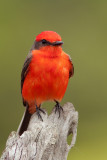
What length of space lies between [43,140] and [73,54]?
5.01 meters

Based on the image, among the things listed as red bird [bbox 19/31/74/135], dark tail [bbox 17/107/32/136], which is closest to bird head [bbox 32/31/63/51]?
red bird [bbox 19/31/74/135]

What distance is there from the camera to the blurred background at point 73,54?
9859 mm

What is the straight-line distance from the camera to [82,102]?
1098cm

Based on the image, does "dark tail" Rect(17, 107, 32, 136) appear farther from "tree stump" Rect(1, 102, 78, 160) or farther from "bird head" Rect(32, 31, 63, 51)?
"bird head" Rect(32, 31, 63, 51)

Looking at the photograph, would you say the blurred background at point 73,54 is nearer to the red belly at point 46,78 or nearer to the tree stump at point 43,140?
the red belly at point 46,78

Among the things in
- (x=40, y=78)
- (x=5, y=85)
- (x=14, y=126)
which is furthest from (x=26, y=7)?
(x=40, y=78)

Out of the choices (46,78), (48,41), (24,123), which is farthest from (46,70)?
(24,123)

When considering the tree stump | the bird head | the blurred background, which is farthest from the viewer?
the blurred background

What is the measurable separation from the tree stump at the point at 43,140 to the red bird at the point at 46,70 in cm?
55

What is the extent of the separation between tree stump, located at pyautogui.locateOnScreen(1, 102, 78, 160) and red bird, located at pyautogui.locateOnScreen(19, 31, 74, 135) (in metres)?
0.55

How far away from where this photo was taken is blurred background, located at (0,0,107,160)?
32.3 feet

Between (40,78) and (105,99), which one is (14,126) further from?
(40,78)

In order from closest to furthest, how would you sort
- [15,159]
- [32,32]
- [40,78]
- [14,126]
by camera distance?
[15,159], [40,78], [14,126], [32,32]

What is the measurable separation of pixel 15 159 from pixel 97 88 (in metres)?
5.09
